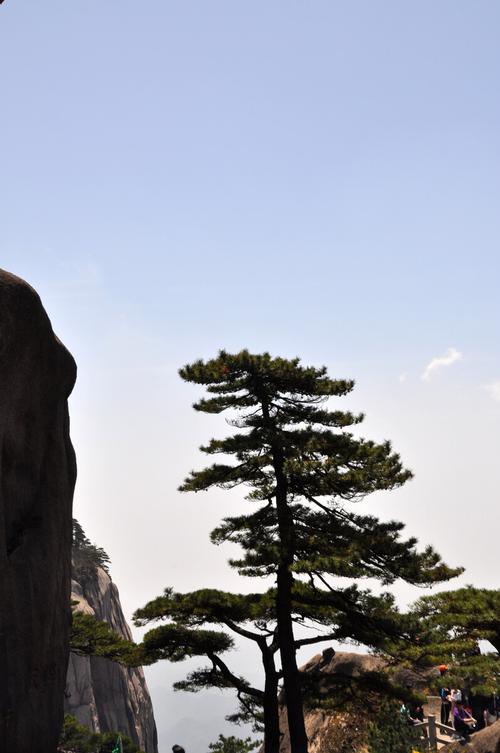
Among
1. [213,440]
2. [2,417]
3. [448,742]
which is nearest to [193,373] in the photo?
[213,440]

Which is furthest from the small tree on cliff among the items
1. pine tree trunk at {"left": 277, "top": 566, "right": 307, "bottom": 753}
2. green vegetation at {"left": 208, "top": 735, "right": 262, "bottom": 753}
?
green vegetation at {"left": 208, "top": 735, "right": 262, "bottom": 753}

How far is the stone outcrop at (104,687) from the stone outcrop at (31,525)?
30647 millimetres

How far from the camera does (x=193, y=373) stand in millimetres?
20109

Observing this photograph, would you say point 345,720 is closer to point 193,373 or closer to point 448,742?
point 448,742

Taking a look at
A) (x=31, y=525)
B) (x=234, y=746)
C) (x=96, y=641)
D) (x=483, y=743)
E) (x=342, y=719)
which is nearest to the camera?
(x=31, y=525)

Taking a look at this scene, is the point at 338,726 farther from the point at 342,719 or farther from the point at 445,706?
the point at 445,706

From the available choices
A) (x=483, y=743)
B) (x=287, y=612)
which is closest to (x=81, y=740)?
(x=287, y=612)

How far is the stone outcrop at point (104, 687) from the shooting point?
4384 centimetres

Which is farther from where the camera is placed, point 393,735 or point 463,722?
point 463,722

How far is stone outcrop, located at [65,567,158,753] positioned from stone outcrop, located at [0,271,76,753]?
30.6m

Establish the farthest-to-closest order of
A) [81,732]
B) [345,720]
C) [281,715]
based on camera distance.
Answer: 1. [81,732]
2. [281,715]
3. [345,720]

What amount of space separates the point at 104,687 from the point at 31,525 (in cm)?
3974

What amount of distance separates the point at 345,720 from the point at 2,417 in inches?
682

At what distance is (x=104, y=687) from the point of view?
163ft
